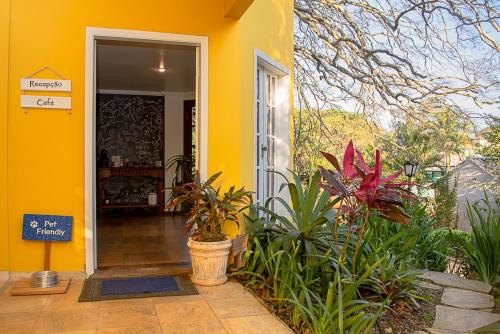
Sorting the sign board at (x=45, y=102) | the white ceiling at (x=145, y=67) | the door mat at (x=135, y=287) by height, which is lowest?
the door mat at (x=135, y=287)

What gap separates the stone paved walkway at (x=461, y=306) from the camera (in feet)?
9.27

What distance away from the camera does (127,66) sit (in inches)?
239

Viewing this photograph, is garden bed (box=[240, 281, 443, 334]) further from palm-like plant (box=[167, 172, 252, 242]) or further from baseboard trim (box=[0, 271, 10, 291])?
baseboard trim (box=[0, 271, 10, 291])

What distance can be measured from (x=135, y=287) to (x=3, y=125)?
5.38ft

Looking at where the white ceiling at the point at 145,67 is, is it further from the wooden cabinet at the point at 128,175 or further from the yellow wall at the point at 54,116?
the wooden cabinet at the point at 128,175

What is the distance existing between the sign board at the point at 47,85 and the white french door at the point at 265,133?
1.76m

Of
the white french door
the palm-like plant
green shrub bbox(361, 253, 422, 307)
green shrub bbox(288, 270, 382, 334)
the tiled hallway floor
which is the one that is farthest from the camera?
the white french door

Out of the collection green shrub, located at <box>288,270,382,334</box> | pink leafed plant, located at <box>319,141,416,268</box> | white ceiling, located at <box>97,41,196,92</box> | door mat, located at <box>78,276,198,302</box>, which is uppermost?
white ceiling, located at <box>97,41,196,92</box>

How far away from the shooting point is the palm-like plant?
3654mm

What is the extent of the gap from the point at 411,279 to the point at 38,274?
271 cm

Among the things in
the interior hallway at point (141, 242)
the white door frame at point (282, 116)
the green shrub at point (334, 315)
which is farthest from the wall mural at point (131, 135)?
the green shrub at point (334, 315)

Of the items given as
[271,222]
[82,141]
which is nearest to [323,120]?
[271,222]

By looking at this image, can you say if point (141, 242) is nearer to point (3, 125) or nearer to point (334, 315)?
point (3, 125)

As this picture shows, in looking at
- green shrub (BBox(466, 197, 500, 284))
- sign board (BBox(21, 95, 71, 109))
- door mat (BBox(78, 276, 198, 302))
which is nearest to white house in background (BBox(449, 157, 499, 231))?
green shrub (BBox(466, 197, 500, 284))
